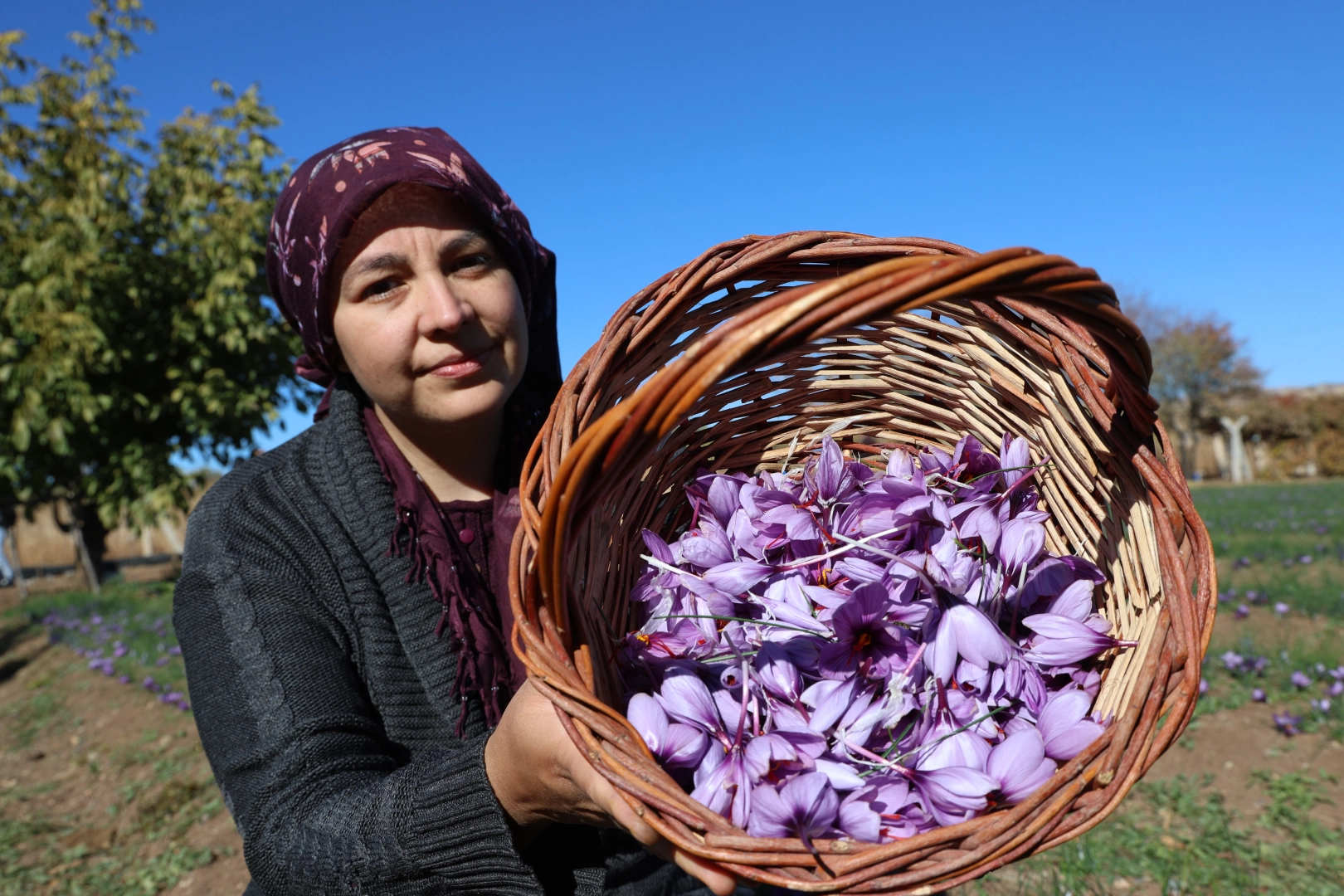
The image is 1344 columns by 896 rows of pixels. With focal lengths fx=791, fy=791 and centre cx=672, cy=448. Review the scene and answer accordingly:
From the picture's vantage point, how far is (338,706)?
126 centimetres

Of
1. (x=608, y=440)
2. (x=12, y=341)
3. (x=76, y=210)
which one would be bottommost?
(x=608, y=440)

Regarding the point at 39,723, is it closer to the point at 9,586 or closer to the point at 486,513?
the point at 486,513

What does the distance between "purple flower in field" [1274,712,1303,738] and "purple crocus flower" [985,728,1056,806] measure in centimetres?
295

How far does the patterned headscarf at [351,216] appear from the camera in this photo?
1.41 meters

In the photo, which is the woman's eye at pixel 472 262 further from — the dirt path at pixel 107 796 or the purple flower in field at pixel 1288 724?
the purple flower in field at pixel 1288 724

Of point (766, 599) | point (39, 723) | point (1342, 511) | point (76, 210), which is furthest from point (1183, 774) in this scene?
point (76, 210)

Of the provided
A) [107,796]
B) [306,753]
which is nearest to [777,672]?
[306,753]

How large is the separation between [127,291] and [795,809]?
8.16 m

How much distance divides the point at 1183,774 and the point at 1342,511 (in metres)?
7.64

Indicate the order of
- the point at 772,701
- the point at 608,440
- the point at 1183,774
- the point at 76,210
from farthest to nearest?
the point at 76,210
the point at 1183,774
the point at 772,701
the point at 608,440

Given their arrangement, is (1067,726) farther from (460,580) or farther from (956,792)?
(460,580)

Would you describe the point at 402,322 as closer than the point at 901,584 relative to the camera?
No

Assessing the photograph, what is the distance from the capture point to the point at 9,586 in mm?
13680

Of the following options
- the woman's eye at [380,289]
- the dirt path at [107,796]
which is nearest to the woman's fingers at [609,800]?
the woman's eye at [380,289]
